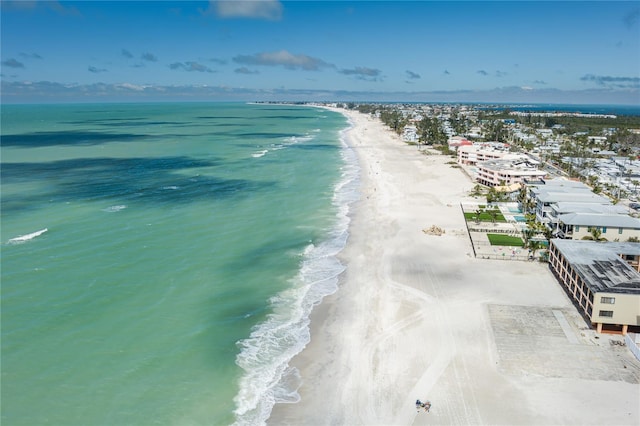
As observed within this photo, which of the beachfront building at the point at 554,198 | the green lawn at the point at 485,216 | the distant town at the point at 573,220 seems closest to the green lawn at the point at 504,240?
the distant town at the point at 573,220

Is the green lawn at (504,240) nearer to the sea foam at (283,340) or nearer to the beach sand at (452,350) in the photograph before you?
the beach sand at (452,350)

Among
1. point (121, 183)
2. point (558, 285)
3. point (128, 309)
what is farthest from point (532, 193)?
point (121, 183)

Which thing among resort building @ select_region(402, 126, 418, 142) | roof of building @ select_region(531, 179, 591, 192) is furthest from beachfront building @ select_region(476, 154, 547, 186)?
resort building @ select_region(402, 126, 418, 142)

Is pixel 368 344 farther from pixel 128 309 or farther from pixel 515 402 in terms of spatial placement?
pixel 128 309

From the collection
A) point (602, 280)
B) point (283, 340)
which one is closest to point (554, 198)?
point (602, 280)

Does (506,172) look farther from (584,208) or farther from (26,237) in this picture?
(26,237)

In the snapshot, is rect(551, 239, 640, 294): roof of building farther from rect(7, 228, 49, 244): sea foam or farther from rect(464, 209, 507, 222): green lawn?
rect(7, 228, 49, 244): sea foam
